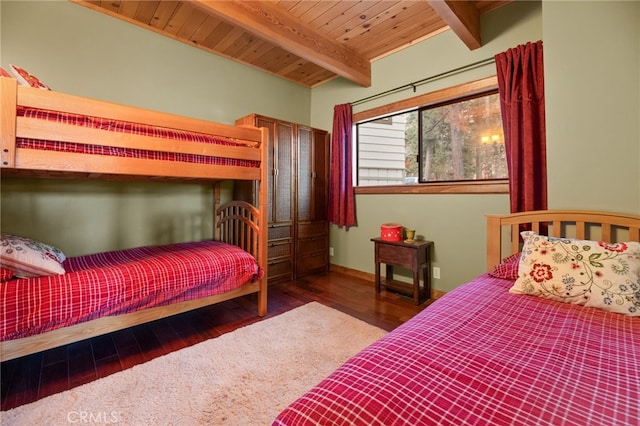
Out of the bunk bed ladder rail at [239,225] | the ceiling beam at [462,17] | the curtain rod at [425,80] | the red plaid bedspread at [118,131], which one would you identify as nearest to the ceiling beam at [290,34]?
the curtain rod at [425,80]

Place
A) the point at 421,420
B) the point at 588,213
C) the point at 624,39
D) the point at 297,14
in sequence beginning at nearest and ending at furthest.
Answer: the point at 421,420 < the point at 624,39 < the point at 588,213 < the point at 297,14

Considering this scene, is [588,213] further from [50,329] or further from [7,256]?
[7,256]

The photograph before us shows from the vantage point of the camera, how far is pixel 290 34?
2299 millimetres

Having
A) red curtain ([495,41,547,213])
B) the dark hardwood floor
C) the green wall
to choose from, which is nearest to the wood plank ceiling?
the green wall

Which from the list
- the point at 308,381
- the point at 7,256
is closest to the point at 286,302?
the point at 308,381

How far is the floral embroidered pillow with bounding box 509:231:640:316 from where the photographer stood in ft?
3.54

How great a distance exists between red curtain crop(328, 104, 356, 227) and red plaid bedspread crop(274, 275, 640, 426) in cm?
230

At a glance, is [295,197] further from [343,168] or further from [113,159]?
[113,159]

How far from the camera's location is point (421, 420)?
54 centimetres

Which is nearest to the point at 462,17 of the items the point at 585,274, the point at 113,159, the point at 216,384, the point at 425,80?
the point at 425,80

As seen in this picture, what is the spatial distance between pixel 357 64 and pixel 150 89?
2137 mm

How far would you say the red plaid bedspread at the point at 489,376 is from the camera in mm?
551

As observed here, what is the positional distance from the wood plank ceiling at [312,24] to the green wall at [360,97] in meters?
0.12

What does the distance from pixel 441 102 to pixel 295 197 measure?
71.7 inches
